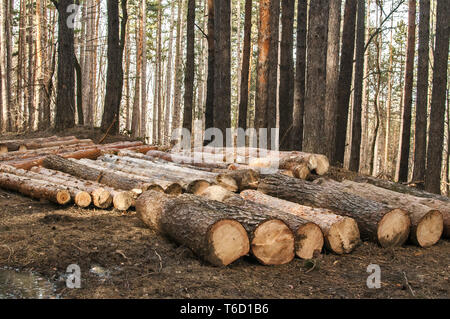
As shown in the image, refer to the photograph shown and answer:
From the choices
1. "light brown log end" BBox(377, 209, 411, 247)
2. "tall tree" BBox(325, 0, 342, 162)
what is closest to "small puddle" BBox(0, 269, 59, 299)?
"light brown log end" BBox(377, 209, 411, 247)

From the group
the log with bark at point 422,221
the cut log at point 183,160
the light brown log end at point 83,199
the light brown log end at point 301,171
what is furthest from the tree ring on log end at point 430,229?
the light brown log end at point 83,199

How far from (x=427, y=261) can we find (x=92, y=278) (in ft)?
12.3

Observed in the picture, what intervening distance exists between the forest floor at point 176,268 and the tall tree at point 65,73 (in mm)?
8213

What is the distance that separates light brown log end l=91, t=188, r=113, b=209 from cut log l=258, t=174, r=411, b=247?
2.80 metres

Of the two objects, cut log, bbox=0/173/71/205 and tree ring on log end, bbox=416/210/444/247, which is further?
cut log, bbox=0/173/71/205

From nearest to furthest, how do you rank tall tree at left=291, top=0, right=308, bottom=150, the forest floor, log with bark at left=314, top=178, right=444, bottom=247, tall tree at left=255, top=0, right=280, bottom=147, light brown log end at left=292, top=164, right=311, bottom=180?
the forest floor
log with bark at left=314, top=178, right=444, bottom=247
light brown log end at left=292, top=164, right=311, bottom=180
tall tree at left=255, top=0, right=280, bottom=147
tall tree at left=291, top=0, right=308, bottom=150

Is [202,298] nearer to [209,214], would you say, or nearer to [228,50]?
[209,214]

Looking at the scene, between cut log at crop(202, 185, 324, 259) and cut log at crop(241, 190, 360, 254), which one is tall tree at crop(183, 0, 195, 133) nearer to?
cut log at crop(241, 190, 360, 254)

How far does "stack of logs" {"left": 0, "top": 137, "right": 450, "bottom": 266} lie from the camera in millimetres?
4125

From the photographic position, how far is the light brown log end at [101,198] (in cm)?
605

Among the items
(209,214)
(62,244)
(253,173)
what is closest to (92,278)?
(62,244)

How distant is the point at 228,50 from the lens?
1173cm

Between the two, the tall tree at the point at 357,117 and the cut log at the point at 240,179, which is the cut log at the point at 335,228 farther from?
the tall tree at the point at 357,117

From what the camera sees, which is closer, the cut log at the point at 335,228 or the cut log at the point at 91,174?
the cut log at the point at 335,228
